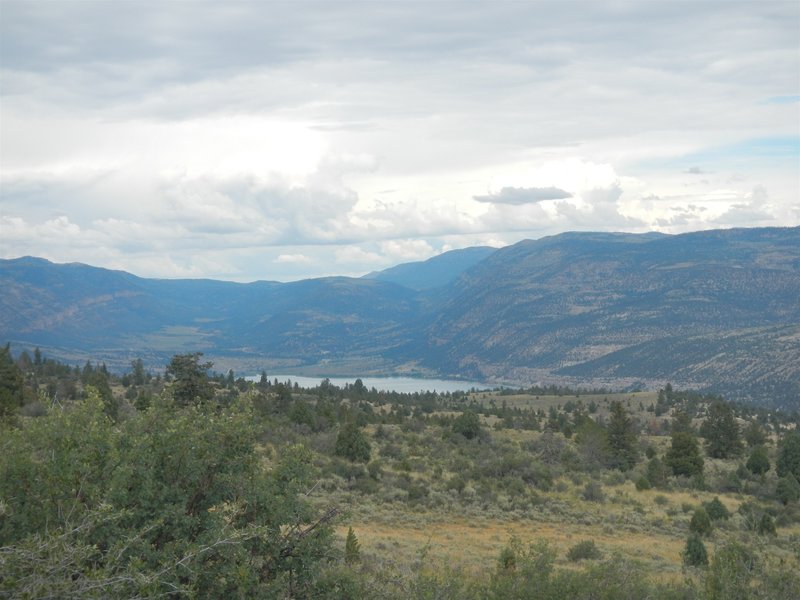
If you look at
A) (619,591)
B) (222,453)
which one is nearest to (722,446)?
(619,591)

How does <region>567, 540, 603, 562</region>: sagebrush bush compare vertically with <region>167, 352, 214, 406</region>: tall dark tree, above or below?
below

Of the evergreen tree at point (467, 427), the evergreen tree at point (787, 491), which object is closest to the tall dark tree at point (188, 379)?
the evergreen tree at point (467, 427)

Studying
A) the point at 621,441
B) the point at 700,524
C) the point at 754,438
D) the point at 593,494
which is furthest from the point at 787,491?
the point at 754,438

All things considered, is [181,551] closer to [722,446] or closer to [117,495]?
[117,495]

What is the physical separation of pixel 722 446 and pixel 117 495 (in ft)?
150

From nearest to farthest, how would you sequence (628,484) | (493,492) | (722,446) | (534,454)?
(493,492) → (628,484) → (534,454) → (722,446)

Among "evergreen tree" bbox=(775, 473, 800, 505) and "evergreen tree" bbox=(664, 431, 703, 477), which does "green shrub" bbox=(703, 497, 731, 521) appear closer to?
"evergreen tree" bbox=(775, 473, 800, 505)

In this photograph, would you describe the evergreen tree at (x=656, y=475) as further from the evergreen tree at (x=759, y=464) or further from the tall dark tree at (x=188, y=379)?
the tall dark tree at (x=188, y=379)

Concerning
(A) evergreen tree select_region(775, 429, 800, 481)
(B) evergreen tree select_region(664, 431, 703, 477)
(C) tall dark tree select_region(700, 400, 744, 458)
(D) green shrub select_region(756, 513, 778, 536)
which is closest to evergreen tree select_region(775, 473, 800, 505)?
(A) evergreen tree select_region(775, 429, 800, 481)

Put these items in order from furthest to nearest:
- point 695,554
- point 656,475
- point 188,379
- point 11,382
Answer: point 11,382 < point 188,379 < point 656,475 < point 695,554

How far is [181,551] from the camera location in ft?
32.8

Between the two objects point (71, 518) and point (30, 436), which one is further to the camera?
point (30, 436)

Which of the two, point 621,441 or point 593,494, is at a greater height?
point 621,441

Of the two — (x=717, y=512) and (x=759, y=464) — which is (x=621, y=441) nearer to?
(x=759, y=464)
